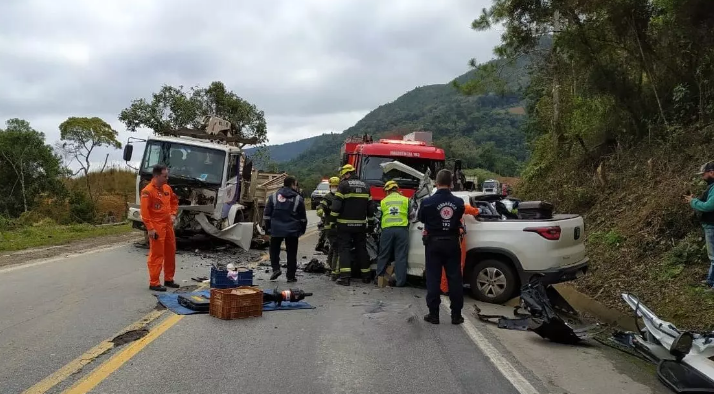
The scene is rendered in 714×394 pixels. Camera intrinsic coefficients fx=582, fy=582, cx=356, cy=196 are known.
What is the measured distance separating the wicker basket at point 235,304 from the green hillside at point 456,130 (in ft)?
143

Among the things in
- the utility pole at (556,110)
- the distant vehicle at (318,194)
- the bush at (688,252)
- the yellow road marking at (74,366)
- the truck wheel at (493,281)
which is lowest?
the yellow road marking at (74,366)

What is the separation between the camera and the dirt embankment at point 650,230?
24.2ft

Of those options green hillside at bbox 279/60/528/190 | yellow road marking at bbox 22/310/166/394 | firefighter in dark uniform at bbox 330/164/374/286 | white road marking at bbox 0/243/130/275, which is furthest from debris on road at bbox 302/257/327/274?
green hillside at bbox 279/60/528/190

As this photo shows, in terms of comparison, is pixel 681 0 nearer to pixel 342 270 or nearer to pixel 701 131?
pixel 701 131

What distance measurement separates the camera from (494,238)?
7.88m

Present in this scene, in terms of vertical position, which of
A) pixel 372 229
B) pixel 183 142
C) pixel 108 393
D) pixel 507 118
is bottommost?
pixel 108 393

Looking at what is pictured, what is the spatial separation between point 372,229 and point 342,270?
2.97 feet

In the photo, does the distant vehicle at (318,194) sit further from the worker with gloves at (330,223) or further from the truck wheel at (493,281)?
the truck wheel at (493,281)

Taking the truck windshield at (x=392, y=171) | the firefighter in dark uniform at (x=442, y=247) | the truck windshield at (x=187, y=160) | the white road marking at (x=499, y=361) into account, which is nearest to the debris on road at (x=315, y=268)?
the truck windshield at (x=392, y=171)

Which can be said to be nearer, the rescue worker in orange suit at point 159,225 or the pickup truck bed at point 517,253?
the pickup truck bed at point 517,253

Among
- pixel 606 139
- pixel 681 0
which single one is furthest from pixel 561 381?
pixel 606 139

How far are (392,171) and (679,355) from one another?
27.6 ft

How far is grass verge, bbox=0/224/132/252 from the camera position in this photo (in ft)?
45.2

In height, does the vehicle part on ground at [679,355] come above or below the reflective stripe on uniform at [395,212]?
below
